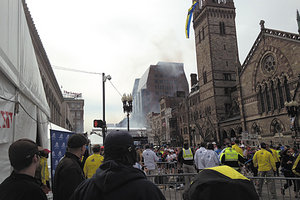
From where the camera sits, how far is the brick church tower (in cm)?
4553

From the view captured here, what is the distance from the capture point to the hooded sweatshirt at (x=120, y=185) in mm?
1747

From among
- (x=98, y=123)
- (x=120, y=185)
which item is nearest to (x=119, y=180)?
(x=120, y=185)

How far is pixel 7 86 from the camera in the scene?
4.04 metres

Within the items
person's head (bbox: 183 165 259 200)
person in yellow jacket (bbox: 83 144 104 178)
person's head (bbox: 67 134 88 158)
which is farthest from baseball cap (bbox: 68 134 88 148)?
person in yellow jacket (bbox: 83 144 104 178)

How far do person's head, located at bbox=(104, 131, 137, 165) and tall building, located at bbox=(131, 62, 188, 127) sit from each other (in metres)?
108

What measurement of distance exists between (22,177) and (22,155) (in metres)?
0.21

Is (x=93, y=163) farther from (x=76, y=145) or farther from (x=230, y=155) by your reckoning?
(x=230, y=155)

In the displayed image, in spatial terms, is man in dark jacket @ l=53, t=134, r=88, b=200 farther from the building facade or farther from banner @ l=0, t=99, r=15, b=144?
the building facade

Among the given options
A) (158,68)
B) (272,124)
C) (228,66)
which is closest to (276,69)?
(272,124)

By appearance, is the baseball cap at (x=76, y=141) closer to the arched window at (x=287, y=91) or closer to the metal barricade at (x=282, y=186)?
the metal barricade at (x=282, y=186)

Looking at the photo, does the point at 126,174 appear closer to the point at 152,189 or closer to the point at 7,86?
the point at 152,189

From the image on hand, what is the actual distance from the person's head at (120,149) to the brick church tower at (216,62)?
43.9 meters

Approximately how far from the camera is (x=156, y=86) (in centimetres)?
11288

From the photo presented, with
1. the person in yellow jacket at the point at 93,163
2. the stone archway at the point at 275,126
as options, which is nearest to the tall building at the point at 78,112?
the stone archway at the point at 275,126
